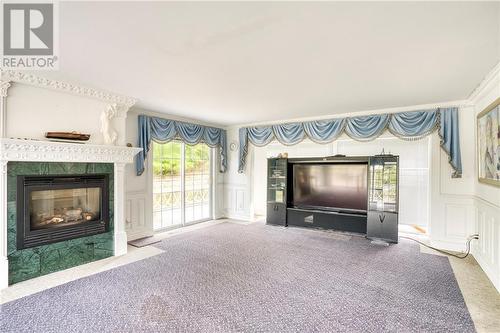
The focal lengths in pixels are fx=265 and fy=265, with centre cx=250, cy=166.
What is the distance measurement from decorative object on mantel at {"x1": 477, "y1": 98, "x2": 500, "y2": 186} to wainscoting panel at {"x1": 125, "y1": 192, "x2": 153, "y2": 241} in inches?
205

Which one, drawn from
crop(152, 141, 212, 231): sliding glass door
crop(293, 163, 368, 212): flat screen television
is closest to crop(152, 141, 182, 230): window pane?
crop(152, 141, 212, 231): sliding glass door

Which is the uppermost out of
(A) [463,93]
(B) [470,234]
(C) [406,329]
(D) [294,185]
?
(A) [463,93]

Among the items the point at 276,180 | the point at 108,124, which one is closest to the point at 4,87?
the point at 108,124

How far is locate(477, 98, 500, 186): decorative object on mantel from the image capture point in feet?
9.67

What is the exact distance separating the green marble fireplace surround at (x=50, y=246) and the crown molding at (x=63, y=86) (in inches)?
37.9

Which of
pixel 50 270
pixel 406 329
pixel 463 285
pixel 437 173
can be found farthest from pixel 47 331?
pixel 437 173

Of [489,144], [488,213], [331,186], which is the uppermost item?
[489,144]

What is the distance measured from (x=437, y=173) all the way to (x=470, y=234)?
1.03m

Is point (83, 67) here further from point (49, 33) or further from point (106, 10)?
point (106, 10)

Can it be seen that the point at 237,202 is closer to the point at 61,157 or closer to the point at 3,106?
the point at 61,157

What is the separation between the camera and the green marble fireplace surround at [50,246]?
9.94ft

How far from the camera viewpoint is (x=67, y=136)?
340cm

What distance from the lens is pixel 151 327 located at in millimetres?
2207

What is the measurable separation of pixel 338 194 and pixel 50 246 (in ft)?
15.7
